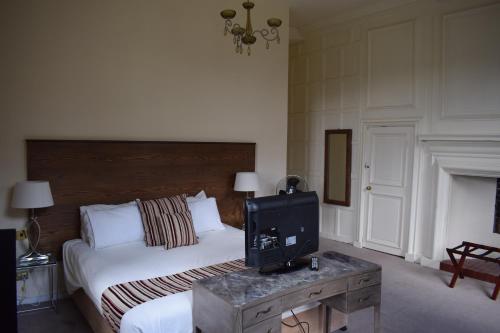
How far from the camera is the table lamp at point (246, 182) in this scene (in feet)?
14.1

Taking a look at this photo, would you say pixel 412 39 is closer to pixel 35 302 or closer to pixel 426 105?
pixel 426 105

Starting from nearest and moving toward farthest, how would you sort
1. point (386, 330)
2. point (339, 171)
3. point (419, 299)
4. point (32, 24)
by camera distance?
point (386, 330), point (32, 24), point (419, 299), point (339, 171)

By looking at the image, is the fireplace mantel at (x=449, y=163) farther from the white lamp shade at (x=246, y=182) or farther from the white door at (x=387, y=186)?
the white lamp shade at (x=246, y=182)

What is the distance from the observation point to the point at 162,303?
215 cm

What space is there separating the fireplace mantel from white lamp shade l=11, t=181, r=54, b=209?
408 cm

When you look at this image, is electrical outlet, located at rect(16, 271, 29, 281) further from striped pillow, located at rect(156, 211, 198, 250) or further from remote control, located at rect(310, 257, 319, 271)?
remote control, located at rect(310, 257, 319, 271)

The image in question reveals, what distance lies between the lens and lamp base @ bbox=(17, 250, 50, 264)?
10.1 feet

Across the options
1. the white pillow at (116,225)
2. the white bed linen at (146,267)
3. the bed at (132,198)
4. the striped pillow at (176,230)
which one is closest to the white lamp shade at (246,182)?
the bed at (132,198)

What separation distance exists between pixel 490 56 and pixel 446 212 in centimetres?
180

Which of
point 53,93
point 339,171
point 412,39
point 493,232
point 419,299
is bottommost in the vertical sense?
point 419,299

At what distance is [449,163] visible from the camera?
4266mm

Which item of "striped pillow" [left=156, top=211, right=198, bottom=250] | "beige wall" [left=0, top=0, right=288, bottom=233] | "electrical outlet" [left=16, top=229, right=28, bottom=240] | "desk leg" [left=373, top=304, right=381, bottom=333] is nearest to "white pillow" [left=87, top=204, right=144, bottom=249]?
"striped pillow" [left=156, top=211, right=198, bottom=250]

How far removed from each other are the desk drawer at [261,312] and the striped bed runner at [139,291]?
0.68 metres

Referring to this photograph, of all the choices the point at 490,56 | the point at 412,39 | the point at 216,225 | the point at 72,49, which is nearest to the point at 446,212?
the point at 490,56
